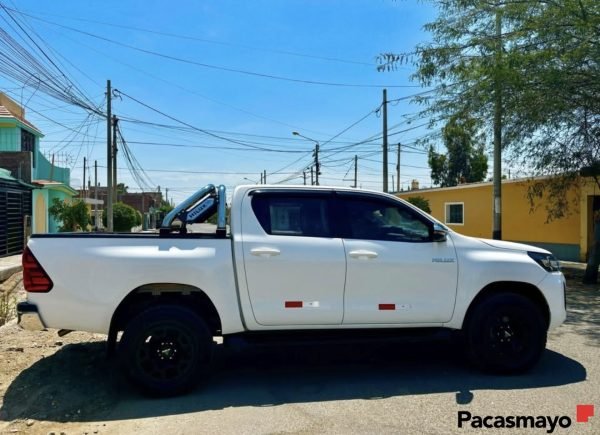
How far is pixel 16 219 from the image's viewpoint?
18.3 m

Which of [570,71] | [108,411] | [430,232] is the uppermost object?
[570,71]

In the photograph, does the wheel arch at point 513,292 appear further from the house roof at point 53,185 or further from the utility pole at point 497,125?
the house roof at point 53,185

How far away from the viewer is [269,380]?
5.31m

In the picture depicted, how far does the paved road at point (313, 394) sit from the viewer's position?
4207mm

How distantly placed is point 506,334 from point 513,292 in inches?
17.8

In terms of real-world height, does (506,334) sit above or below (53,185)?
below

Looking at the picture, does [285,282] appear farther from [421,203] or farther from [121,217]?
[121,217]

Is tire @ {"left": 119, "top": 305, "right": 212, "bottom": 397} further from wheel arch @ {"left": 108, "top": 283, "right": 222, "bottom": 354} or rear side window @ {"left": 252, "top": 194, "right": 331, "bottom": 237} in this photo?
rear side window @ {"left": 252, "top": 194, "right": 331, "bottom": 237}

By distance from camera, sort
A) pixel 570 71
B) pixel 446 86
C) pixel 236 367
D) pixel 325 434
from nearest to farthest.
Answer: pixel 325 434, pixel 236 367, pixel 570 71, pixel 446 86

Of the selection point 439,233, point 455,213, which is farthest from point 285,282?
point 455,213

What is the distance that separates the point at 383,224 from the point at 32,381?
3854 millimetres

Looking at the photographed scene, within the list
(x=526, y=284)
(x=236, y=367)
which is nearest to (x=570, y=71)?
(x=526, y=284)

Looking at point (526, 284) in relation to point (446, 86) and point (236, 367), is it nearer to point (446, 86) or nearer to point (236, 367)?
point (236, 367)

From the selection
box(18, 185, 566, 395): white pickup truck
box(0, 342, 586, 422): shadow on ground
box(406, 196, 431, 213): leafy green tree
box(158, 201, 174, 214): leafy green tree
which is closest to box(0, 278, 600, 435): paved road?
→ box(0, 342, 586, 422): shadow on ground
